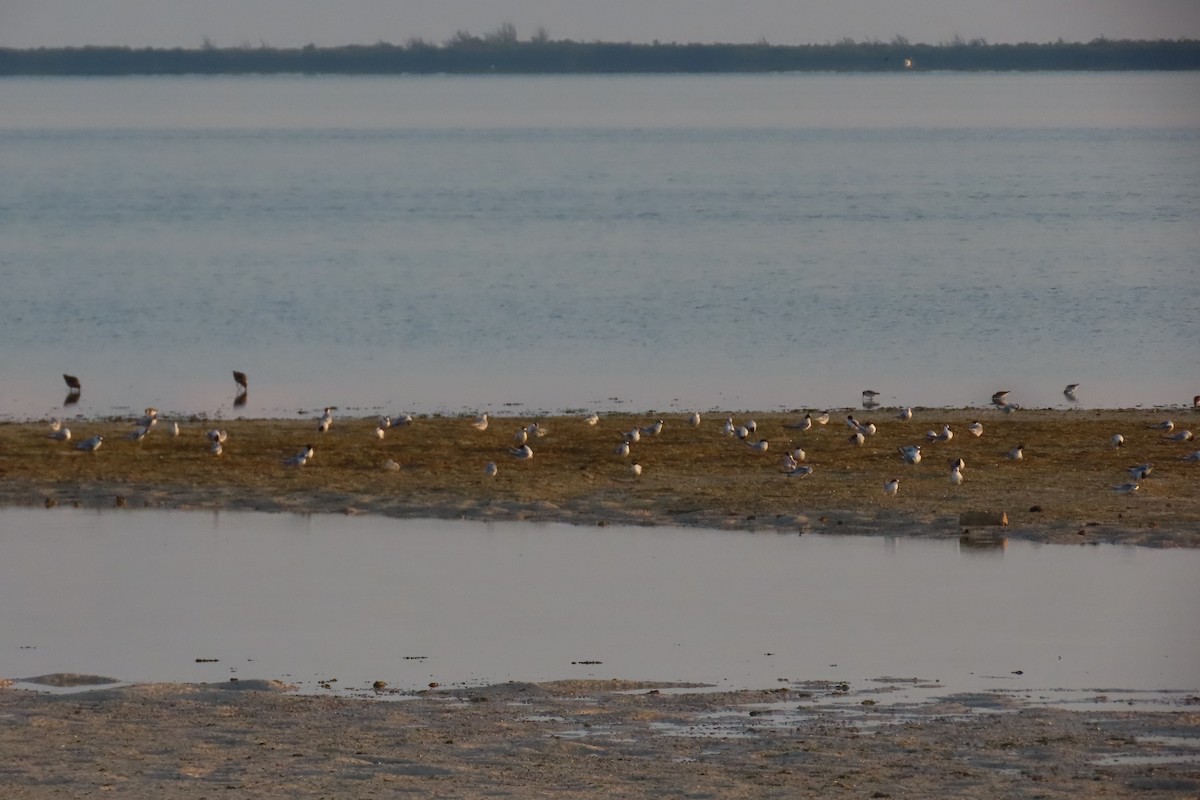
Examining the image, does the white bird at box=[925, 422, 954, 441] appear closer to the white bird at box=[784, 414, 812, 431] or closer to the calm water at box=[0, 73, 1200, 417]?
the white bird at box=[784, 414, 812, 431]

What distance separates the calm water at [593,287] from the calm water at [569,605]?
11886mm

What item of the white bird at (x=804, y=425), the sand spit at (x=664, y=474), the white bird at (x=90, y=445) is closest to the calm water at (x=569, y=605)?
the sand spit at (x=664, y=474)

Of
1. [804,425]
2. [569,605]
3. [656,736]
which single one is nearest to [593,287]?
[804,425]

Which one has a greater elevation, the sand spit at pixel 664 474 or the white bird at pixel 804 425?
the white bird at pixel 804 425

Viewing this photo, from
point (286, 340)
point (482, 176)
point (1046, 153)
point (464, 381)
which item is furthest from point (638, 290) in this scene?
point (1046, 153)

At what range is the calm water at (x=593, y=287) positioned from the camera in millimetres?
36062

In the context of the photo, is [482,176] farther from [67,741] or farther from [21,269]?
[67,741]

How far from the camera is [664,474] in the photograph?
23.4 m

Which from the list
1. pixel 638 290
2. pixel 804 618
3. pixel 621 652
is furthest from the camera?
pixel 638 290

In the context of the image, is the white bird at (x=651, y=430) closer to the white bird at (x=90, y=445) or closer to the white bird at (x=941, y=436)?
the white bird at (x=941, y=436)

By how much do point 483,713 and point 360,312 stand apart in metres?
38.0

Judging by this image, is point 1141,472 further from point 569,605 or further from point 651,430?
point 569,605

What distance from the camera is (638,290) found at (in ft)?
184

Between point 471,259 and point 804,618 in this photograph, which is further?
point 471,259
